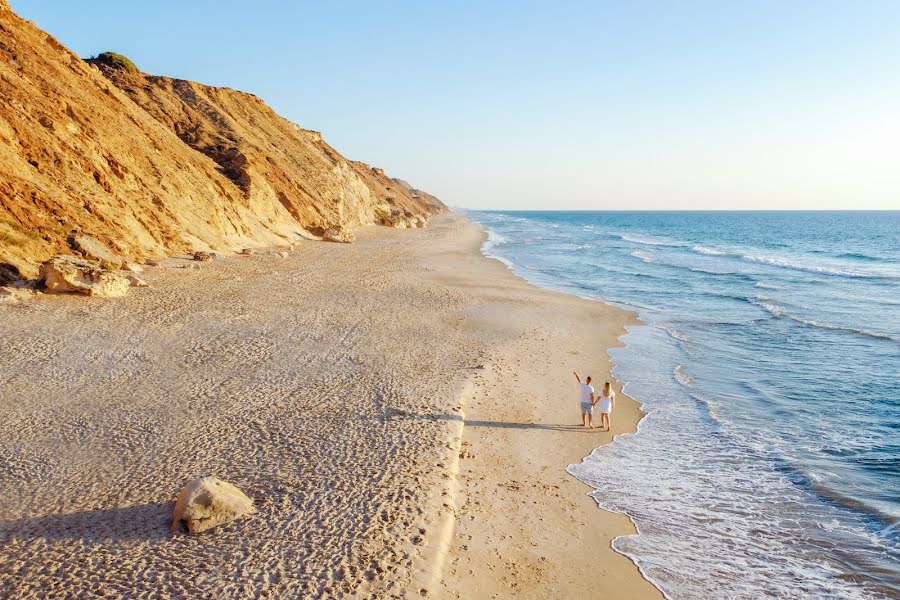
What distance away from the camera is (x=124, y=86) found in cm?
4147

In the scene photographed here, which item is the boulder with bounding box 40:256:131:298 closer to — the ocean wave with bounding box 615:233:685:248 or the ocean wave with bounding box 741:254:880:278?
the ocean wave with bounding box 741:254:880:278

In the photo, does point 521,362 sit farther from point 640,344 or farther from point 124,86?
point 124,86

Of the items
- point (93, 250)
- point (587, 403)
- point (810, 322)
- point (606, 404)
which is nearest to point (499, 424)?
point (587, 403)

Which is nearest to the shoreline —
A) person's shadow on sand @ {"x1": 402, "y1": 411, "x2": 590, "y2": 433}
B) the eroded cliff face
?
Result: person's shadow on sand @ {"x1": 402, "y1": 411, "x2": 590, "y2": 433}

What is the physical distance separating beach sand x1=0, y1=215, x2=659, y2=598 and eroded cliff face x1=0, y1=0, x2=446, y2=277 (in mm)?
5333

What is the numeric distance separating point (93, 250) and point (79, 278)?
279cm

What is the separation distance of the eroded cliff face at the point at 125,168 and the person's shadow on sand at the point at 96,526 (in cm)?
1317

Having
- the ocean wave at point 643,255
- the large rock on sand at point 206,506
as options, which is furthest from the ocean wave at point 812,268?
the large rock on sand at point 206,506

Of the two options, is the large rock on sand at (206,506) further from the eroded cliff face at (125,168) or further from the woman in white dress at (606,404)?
the eroded cliff face at (125,168)

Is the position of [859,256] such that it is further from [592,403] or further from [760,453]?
[592,403]

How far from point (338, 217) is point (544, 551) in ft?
148

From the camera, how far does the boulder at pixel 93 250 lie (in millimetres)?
19125

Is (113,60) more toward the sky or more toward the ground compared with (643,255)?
more toward the sky

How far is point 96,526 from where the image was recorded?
23.4 feet
